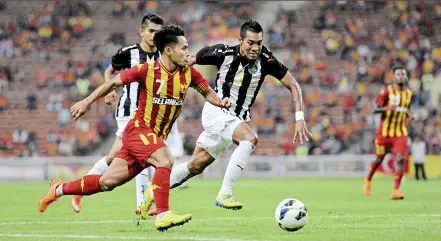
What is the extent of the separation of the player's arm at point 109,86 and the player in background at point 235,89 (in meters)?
1.95

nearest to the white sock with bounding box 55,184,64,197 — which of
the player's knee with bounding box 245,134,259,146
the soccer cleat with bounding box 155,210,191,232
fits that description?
the soccer cleat with bounding box 155,210,191,232

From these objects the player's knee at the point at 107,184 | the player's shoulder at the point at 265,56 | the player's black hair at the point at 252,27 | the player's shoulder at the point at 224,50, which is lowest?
the player's knee at the point at 107,184

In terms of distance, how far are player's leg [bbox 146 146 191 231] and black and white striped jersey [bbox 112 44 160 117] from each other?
106 inches

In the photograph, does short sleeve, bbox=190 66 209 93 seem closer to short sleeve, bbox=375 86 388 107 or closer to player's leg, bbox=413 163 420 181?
short sleeve, bbox=375 86 388 107

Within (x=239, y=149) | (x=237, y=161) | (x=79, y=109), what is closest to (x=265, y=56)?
(x=239, y=149)

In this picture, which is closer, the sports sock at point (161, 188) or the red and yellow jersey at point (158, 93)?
the sports sock at point (161, 188)

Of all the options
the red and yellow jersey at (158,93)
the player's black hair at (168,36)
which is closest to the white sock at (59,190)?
the red and yellow jersey at (158,93)

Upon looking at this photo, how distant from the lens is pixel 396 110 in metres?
17.0

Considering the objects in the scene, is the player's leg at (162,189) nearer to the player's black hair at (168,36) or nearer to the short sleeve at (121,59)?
the player's black hair at (168,36)

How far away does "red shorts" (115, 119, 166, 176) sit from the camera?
912cm

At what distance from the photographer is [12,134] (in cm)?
3188

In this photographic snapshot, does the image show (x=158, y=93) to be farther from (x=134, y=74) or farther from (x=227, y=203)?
(x=227, y=203)

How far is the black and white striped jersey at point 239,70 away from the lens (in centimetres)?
1122

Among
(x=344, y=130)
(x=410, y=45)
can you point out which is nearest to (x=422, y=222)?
(x=344, y=130)
